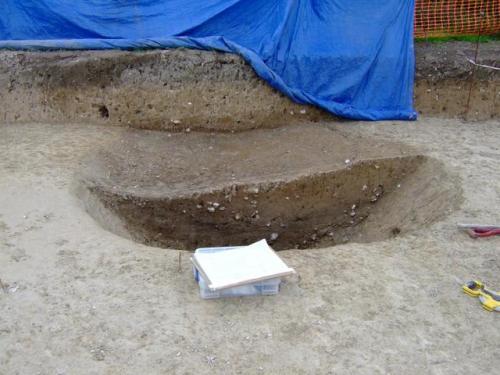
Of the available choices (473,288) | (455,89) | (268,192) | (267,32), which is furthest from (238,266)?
(455,89)

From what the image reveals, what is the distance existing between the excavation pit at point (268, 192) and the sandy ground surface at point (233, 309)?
0.79m

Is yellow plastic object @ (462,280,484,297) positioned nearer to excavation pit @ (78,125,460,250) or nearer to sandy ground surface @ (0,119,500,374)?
sandy ground surface @ (0,119,500,374)

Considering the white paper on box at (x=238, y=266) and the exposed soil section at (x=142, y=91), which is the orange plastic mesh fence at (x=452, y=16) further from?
the white paper on box at (x=238, y=266)

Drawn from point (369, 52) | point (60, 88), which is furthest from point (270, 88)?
point (60, 88)

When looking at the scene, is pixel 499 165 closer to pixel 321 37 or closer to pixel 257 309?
pixel 321 37

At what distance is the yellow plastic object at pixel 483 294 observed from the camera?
12.2 feet

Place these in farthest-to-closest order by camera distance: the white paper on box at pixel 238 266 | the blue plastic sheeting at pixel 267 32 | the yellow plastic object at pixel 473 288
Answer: the blue plastic sheeting at pixel 267 32, the yellow plastic object at pixel 473 288, the white paper on box at pixel 238 266

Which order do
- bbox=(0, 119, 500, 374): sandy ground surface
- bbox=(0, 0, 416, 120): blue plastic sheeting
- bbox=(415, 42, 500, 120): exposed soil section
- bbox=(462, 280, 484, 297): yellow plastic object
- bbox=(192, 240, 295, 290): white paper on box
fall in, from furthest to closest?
bbox=(415, 42, 500, 120): exposed soil section
bbox=(0, 0, 416, 120): blue plastic sheeting
bbox=(462, 280, 484, 297): yellow plastic object
bbox=(192, 240, 295, 290): white paper on box
bbox=(0, 119, 500, 374): sandy ground surface

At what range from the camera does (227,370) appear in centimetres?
317

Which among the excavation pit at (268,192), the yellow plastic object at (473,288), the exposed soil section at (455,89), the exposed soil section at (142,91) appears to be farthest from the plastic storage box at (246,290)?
the exposed soil section at (455,89)

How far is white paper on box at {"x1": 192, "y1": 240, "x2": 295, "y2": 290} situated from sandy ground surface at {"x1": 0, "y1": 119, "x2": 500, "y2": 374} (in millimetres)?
178

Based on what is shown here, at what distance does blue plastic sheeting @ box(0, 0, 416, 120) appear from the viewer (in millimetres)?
7406

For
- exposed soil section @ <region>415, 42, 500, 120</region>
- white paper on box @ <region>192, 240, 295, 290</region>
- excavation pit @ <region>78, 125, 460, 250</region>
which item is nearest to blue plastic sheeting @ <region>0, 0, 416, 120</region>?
exposed soil section @ <region>415, 42, 500, 120</region>

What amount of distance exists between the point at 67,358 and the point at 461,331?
2.42 metres
